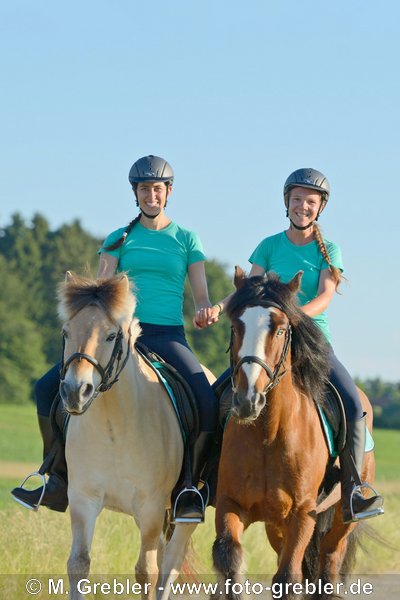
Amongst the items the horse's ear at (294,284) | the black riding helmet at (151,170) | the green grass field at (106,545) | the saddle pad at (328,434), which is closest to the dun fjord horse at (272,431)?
the horse's ear at (294,284)

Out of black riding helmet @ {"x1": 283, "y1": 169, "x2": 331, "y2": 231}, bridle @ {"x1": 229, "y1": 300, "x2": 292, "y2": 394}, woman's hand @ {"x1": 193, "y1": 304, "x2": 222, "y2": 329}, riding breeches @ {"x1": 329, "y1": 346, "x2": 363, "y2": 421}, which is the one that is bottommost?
riding breeches @ {"x1": 329, "y1": 346, "x2": 363, "y2": 421}

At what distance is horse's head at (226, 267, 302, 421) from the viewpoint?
7.66 meters

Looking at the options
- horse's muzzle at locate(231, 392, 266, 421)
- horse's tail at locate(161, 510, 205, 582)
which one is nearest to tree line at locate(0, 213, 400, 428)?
horse's tail at locate(161, 510, 205, 582)

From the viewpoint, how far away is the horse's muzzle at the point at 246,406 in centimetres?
760

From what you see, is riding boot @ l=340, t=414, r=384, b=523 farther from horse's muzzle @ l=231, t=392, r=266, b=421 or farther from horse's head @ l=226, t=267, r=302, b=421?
horse's muzzle @ l=231, t=392, r=266, b=421

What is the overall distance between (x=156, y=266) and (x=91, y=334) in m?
1.63

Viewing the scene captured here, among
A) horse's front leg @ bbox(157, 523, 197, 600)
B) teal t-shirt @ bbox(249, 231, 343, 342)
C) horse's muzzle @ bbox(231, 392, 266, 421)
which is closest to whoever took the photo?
horse's muzzle @ bbox(231, 392, 266, 421)

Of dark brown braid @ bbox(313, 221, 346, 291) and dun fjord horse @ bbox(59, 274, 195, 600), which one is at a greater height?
dark brown braid @ bbox(313, 221, 346, 291)

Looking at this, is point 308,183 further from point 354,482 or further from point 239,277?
point 354,482

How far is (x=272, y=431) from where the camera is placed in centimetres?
827

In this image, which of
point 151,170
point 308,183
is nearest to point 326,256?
point 308,183

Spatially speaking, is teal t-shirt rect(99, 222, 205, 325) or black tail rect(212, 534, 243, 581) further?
teal t-shirt rect(99, 222, 205, 325)

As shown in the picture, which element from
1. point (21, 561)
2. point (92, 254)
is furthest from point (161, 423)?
point (92, 254)

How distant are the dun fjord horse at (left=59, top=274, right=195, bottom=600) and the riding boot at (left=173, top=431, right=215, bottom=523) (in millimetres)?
124
